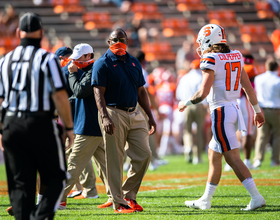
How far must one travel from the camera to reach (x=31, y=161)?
3.38 metres

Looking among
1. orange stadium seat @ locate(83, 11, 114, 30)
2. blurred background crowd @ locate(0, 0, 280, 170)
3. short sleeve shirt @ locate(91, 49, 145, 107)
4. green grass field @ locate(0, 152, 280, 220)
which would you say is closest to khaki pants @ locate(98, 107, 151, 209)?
short sleeve shirt @ locate(91, 49, 145, 107)

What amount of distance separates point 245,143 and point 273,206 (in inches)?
164

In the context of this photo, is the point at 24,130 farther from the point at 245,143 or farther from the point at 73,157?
the point at 245,143

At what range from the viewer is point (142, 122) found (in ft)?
16.9

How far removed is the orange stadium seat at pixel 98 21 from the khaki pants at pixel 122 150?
69.9 ft

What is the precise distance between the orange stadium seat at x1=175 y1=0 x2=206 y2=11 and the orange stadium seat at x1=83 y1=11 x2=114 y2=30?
451 cm

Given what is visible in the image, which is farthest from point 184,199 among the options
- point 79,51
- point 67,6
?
point 67,6

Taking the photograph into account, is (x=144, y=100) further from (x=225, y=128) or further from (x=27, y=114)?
(x=27, y=114)

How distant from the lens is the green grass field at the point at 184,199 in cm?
470

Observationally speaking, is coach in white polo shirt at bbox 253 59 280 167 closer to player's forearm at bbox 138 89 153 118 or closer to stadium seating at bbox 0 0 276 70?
player's forearm at bbox 138 89 153 118

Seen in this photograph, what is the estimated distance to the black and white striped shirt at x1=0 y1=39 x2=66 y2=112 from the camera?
3271 mm

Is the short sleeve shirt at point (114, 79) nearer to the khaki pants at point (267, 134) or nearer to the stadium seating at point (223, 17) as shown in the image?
the khaki pants at point (267, 134)

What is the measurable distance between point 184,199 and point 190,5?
2274 centimetres

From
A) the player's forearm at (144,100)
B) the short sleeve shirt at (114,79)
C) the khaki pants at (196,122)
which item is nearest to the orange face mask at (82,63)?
the short sleeve shirt at (114,79)
